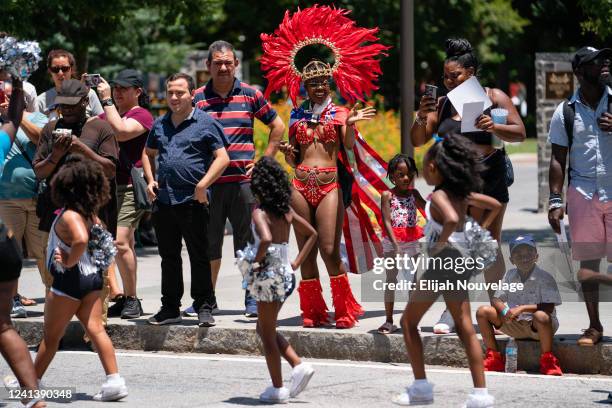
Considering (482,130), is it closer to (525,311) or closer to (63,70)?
(525,311)

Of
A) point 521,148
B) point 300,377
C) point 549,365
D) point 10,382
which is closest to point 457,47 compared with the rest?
point 549,365

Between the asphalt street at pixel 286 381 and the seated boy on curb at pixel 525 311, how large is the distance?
0.52 ft

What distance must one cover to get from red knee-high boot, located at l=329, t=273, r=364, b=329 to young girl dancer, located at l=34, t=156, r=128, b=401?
220 centimetres

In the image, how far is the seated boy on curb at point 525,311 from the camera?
311 inches

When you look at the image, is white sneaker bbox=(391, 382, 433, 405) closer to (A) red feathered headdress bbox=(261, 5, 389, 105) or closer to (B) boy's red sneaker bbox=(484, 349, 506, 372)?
(B) boy's red sneaker bbox=(484, 349, 506, 372)

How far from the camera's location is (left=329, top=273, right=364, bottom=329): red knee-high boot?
8875 mm

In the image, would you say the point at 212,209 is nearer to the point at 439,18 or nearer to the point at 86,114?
the point at 86,114

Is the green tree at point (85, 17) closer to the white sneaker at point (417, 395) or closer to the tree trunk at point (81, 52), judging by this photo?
the tree trunk at point (81, 52)

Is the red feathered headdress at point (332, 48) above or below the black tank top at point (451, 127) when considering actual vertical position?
above

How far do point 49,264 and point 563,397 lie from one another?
3.16m

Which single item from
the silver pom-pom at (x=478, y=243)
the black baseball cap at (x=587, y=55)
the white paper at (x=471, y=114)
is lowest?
the silver pom-pom at (x=478, y=243)

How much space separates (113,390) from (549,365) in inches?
112

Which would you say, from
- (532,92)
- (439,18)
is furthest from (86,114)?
(532,92)

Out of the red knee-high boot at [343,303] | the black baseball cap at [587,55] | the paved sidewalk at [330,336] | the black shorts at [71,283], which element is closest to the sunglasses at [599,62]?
the black baseball cap at [587,55]
